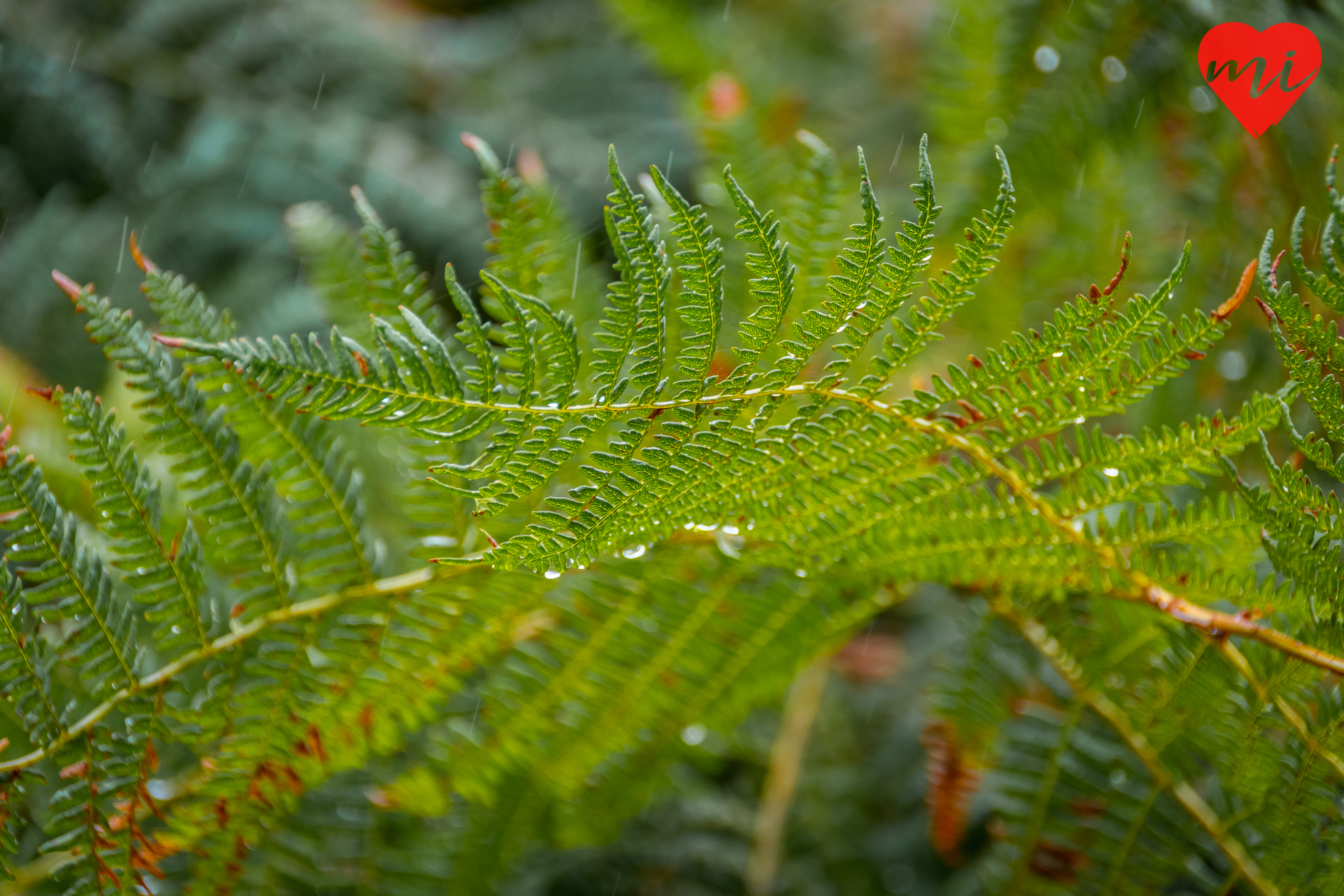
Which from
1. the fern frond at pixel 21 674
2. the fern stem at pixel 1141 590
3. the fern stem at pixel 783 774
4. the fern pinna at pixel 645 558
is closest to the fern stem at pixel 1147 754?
the fern pinna at pixel 645 558

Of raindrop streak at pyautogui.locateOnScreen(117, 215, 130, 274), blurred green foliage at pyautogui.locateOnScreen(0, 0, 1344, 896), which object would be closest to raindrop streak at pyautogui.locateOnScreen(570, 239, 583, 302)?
blurred green foliage at pyautogui.locateOnScreen(0, 0, 1344, 896)

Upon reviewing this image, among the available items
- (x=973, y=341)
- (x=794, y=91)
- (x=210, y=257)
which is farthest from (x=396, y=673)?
(x=794, y=91)

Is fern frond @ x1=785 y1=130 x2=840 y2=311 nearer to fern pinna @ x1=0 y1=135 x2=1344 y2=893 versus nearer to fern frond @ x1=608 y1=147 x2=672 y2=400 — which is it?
fern pinna @ x1=0 y1=135 x2=1344 y2=893

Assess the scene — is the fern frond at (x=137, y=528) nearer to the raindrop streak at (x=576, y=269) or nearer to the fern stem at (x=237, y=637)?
the fern stem at (x=237, y=637)

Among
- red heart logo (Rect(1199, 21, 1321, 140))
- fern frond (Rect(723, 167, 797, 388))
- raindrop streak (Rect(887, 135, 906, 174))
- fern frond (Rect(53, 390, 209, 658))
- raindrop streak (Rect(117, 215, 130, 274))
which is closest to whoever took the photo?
fern frond (Rect(723, 167, 797, 388))

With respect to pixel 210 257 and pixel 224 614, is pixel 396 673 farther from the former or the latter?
pixel 210 257

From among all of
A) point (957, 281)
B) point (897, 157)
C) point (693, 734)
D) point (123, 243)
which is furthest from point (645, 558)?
point (897, 157)
